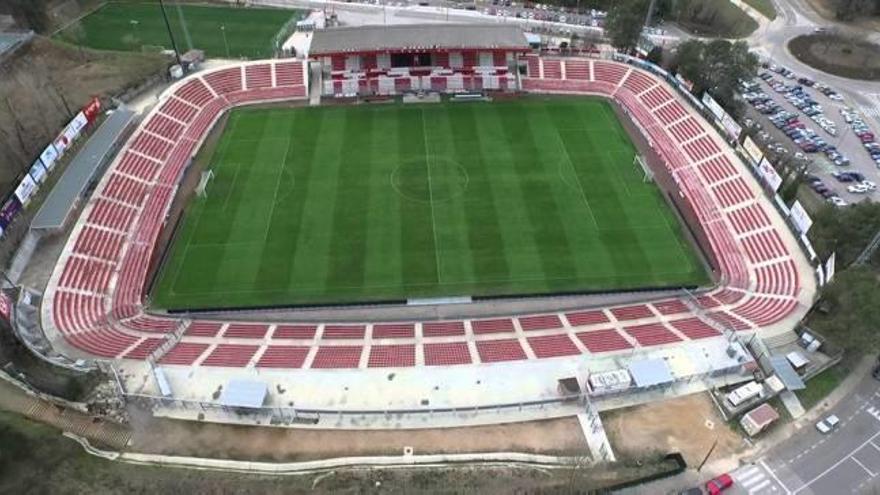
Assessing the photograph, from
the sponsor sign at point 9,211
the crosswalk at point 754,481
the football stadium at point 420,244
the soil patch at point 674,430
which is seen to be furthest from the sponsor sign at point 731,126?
the sponsor sign at point 9,211

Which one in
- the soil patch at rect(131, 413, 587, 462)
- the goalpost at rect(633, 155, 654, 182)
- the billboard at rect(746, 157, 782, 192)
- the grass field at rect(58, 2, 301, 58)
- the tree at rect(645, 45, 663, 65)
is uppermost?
the tree at rect(645, 45, 663, 65)

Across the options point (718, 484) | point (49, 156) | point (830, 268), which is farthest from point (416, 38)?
point (718, 484)

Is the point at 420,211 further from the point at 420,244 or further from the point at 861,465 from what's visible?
the point at 861,465

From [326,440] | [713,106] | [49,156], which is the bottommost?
[326,440]

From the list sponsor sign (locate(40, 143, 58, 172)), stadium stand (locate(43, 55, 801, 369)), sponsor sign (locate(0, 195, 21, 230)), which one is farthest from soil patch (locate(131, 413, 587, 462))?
sponsor sign (locate(40, 143, 58, 172))

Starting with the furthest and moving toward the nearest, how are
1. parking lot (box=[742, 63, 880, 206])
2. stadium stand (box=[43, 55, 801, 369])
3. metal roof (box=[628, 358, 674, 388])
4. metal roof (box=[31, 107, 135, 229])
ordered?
1. parking lot (box=[742, 63, 880, 206])
2. metal roof (box=[31, 107, 135, 229])
3. stadium stand (box=[43, 55, 801, 369])
4. metal roof (box=[628, 358, 674, 388])

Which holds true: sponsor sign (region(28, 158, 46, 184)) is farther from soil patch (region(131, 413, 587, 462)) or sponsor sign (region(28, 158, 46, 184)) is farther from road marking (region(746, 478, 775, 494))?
road marking (region(746, 478, 775, 494))
